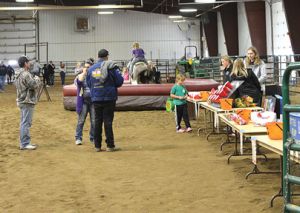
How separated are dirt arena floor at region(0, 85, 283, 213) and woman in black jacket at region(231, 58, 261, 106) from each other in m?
0.98

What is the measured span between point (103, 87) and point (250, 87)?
8.07 feet

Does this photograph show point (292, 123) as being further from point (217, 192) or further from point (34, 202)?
point (34, 202)

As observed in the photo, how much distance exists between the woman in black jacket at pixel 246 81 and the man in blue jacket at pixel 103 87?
1946 mm

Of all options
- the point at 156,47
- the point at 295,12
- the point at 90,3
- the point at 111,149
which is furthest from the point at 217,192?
the point at 156,47

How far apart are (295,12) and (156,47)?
1881cm

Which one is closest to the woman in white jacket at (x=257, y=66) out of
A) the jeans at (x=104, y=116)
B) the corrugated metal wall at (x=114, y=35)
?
the jeans at (x=104, y=116)

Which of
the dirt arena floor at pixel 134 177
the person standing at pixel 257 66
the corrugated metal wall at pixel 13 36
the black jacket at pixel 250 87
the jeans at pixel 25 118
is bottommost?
the dirt arena floor at pixel 134 177

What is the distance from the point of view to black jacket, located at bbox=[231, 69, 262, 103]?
8.84 m

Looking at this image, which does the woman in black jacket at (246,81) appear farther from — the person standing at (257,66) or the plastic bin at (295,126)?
the plastic bin at (295,126)

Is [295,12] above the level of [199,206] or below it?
above

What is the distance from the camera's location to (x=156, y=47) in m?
40.4

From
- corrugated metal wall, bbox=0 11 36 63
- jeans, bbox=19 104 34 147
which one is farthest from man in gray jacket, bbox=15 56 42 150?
corrugated metal wall, bbox=0 11 36 63

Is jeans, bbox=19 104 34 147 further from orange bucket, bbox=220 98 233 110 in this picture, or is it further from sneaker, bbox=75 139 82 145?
orange bucket, bbox=220 98 233 110

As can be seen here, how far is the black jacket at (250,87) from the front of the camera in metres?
8.84
